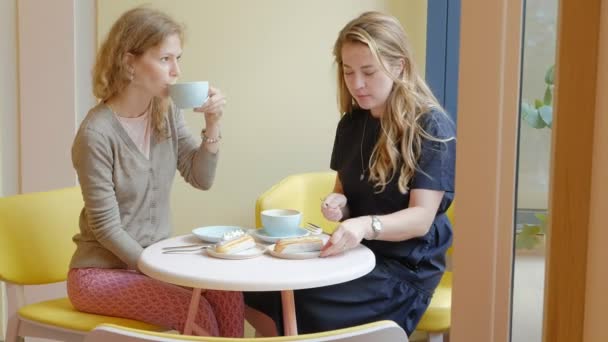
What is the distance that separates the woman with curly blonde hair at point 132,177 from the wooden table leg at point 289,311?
0.22 meters

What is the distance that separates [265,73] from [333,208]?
3.19 feet

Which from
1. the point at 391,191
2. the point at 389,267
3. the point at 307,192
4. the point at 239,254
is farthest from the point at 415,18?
the point at 239,254

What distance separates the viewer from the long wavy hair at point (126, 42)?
6.18 ft

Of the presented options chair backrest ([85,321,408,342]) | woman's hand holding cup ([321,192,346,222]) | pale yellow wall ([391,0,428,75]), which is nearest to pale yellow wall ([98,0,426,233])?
pale yellow wall ([391,0,428,75])

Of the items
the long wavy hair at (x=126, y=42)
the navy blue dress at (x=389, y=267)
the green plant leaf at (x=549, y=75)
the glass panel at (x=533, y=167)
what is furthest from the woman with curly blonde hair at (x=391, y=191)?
the green plant leaf at (x=549, y=75)

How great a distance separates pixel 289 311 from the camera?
5.47 feet

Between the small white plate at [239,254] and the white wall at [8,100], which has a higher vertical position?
the white wall at [8,100]

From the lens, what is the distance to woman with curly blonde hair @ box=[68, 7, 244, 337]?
1.80 meters

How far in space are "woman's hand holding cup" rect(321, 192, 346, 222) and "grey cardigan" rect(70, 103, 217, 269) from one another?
15.2 inches

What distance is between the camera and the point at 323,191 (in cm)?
236

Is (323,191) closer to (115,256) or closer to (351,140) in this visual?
(351,140)

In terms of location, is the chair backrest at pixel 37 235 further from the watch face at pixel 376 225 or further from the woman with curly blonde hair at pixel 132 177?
the watch face at pixel 376 225

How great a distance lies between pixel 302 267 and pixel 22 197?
876 mm

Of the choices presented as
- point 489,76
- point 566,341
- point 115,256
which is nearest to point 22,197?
point 115,256
